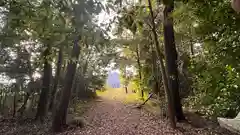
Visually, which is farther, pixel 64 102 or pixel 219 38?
pixel 64 102

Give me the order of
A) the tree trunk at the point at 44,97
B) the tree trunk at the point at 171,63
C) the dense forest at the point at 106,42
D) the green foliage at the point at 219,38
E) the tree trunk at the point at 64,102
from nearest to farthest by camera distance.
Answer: the dense forest at the point at 106,42, the green foliage at the point at 219,38, the tree trunk at the point at 171,63, the tree trunk at the point at 64,102, the tree trunk at the point at 44,97

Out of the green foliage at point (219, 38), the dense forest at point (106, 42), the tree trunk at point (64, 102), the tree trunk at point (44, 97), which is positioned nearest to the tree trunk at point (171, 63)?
the dense forest at point (106, 42)

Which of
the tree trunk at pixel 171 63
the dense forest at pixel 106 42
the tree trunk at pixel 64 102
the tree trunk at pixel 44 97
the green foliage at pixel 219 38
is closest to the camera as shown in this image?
the dense forest at pixel 106 42

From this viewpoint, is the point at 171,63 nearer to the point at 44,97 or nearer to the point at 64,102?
the point at 64,102

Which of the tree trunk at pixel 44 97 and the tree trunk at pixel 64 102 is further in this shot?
the tree trunk at pixel 44 97

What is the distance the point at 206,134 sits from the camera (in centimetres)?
607

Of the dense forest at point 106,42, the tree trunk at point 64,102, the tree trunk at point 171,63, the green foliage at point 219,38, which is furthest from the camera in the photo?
the tree trunk at point 64,102

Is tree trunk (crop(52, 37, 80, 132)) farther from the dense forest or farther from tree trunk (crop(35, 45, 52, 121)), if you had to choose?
tree trunk (crop(35, 45, 52, 121))

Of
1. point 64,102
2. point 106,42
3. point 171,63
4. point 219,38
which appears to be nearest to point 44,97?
point 64,102

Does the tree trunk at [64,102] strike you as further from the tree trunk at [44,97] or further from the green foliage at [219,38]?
the green foliage at [219,38]

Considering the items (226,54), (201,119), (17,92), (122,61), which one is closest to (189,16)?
(226,54)

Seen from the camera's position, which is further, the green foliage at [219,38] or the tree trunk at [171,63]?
the tree trunk at [171,63]

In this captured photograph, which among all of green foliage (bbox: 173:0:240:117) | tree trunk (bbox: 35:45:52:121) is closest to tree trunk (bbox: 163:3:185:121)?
green foliage (bbox: 173:0:240:117)

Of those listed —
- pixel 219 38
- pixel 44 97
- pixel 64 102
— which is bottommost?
pixel 64 102
